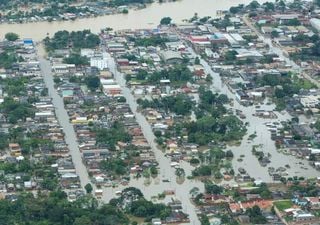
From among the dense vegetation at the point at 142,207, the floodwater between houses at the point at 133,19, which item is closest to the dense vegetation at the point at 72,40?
the floodwater between houses at the point at 133,19

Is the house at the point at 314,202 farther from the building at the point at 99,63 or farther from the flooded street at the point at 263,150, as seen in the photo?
the building at the point at 99,63

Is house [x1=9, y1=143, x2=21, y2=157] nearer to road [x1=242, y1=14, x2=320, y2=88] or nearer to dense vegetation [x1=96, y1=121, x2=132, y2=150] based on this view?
dense vegetation [x1=96, y1=121, x2=132, y2=150]

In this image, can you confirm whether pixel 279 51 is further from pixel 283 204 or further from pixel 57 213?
pixel 57 213

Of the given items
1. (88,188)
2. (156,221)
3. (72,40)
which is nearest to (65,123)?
(88,188)

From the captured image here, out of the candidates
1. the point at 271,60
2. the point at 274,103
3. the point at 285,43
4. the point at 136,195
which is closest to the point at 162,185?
the point at 136,195

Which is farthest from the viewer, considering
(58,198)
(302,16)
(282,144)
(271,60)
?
(302,16)

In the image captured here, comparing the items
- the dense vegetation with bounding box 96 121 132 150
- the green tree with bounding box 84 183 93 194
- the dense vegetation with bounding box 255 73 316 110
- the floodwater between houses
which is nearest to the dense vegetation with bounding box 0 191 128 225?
the green tree with bounding box 84 183 93 194

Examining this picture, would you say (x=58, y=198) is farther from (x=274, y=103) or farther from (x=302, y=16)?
(x=302, y=16)
